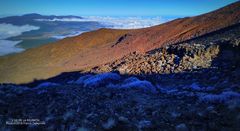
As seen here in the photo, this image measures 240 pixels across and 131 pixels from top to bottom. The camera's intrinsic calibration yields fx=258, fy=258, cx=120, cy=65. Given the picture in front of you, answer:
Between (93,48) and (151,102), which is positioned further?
(93,48)

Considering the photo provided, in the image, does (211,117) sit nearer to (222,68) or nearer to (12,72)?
(222,68)

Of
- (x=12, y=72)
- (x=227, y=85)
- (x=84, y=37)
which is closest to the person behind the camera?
(x=227, y=85)

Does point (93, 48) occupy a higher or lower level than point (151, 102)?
lower

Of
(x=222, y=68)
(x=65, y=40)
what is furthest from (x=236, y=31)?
(x=65, y=40)

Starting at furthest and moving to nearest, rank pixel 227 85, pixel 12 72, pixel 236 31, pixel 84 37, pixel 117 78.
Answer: pixel 84 37
pixel 12 72
pixel 236 31
pixel 117 78
pixel 227 85

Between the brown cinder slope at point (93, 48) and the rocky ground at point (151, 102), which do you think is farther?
the brown cinder slope at point (93, 48)
